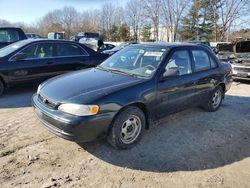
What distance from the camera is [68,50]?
7.42m

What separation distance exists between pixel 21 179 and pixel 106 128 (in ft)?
3.94

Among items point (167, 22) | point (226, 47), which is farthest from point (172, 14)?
point (226, 47)

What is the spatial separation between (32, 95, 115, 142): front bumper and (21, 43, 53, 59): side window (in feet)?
11.9

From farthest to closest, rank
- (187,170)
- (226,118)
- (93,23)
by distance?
(93,23)
(226,118)
(187,170)

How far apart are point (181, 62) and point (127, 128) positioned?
67.6 inches

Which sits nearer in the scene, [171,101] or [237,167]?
[237,167]

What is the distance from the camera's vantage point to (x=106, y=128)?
3.49m

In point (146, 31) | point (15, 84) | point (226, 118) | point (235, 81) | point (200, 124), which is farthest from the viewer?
point (146, 31)

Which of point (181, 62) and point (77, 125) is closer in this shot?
point (77, 125)

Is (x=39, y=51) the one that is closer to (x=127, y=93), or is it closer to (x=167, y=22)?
(x=127, y=93)

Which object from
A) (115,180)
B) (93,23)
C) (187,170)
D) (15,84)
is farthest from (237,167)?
(93,23)

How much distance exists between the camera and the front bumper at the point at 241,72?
29.9 feet

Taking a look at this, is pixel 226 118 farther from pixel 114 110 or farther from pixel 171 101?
pixel 114 110

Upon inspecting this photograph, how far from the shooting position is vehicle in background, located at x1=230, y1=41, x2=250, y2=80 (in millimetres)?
9180
